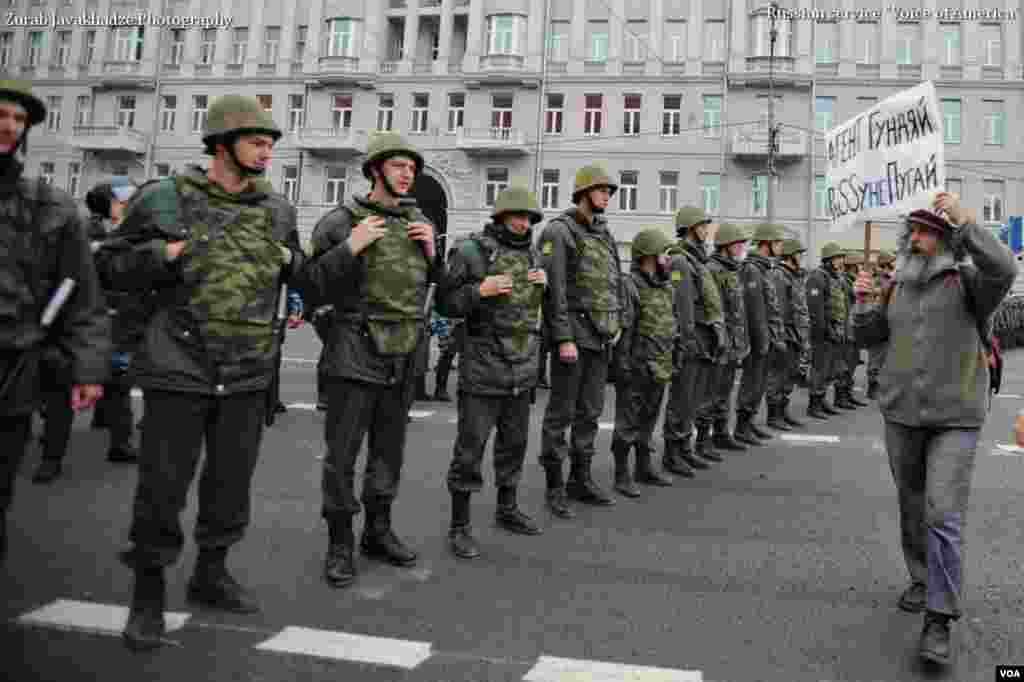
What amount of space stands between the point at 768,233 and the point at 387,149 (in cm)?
655

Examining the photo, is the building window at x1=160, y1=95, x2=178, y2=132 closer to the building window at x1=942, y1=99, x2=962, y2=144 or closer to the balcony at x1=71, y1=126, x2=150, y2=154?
the balcony at x1=71, y1=126, x2=150, y2=154

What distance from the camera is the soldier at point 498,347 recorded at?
4840 mm

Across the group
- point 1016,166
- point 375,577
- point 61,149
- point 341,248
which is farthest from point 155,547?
point 61,149

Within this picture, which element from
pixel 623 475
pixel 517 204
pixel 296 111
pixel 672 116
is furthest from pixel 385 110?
pixel 517 204

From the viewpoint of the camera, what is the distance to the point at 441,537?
503 centimetres

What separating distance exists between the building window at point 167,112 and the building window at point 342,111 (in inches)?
367

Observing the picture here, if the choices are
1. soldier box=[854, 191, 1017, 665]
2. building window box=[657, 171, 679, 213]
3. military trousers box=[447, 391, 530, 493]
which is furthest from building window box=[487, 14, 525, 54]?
soldier box=[854, 191, 1017, 665]

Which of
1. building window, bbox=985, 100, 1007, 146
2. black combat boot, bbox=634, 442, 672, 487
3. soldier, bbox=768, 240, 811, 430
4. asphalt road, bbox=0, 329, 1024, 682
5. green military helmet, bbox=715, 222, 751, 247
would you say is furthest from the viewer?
building window, bbox=985, 100, 1007, 146

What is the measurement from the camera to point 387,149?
14.1 feet

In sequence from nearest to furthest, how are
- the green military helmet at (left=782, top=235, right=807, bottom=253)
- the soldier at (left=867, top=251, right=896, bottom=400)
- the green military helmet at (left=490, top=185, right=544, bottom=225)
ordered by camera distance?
the soldier at (left=867, top=251, right=896, bottom=400) → the green military helmet at (left=490, top=185, right=544, bottom=225) → the green military helmet at (left=782, top=235, right=807, bottom=253)

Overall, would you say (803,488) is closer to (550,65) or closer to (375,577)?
(375,577)

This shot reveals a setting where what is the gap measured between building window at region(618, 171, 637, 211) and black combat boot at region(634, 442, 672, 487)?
3366 centimetres

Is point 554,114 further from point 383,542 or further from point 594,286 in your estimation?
point 383,542

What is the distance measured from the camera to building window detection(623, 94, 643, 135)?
39.9 m
